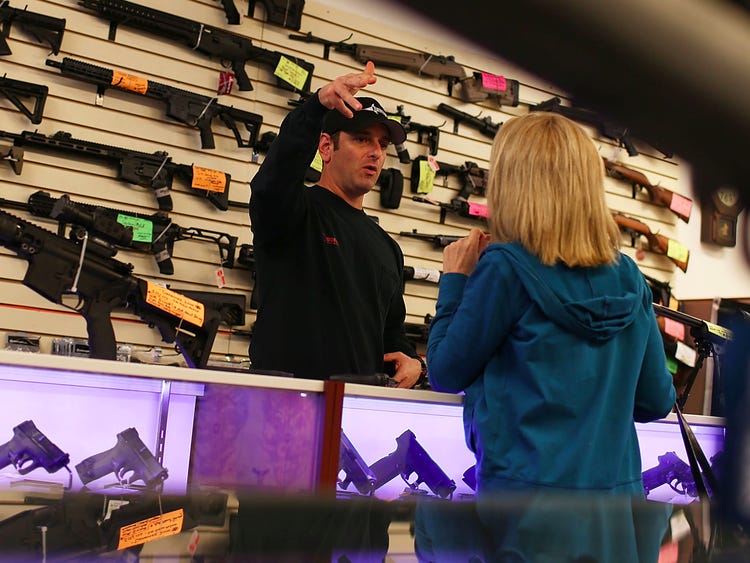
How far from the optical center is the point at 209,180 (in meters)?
4.35

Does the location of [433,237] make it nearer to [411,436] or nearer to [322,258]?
[322,258]

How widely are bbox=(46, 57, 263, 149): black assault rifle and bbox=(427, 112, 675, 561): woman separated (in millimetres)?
3034

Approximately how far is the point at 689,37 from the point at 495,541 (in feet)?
0.72

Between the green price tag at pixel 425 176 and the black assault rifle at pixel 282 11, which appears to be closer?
the black assault rifle at pixel 282 11

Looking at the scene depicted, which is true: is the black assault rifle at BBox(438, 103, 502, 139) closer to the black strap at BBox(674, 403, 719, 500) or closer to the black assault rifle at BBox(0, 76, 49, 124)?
the black assault rifle at BBox(0, 76, 49, 124)

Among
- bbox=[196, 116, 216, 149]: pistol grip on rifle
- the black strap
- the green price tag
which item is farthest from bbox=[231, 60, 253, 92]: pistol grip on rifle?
the black strap

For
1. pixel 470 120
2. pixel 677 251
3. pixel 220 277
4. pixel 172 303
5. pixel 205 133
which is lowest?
pixel 172 303

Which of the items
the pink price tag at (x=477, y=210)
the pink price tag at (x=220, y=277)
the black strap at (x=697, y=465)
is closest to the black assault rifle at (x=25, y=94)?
the pink price tag at (x=220, y=277)

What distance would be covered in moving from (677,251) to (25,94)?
15.1 ft

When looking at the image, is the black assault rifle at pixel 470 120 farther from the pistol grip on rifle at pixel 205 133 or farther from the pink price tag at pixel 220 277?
the pink price tag at pixel 220 277

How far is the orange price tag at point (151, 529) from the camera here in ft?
0.96

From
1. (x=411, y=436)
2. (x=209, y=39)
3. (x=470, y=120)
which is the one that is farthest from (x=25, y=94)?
(x=411, y=436)

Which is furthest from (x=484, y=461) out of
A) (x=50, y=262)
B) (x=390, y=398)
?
(x=50, y=262)

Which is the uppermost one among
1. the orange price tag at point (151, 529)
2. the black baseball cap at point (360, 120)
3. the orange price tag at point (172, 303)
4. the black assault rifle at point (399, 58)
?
the black assault rifle at point (399, 58)
